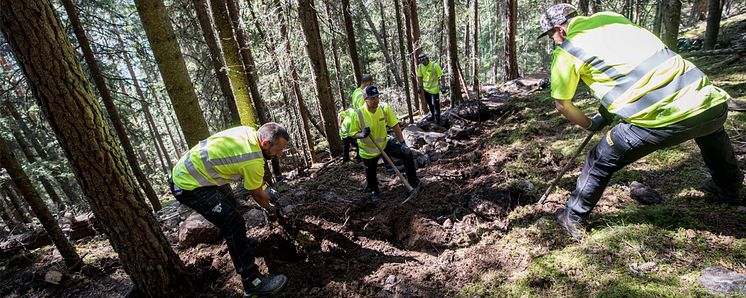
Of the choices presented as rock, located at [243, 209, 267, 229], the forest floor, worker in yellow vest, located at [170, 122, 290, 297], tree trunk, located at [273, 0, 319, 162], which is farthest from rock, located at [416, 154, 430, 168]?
worker in yellow vest, located at [170, 122, 290, 297]

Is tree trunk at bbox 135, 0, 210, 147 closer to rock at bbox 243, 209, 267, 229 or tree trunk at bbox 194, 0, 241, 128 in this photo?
Result: rock at bbox 243, 209, 267, 229

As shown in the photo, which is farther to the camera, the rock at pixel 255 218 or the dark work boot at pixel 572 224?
the rock at pixel 255 218

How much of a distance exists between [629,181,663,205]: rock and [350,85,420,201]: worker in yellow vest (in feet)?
9.18

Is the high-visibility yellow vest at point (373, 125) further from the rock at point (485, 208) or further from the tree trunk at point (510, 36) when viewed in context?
the tree trunk at point (510, 36)

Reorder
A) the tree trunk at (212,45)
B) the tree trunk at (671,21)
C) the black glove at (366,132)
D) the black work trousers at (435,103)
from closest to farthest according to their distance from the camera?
the black glove at (366,132) → the tree trunk at (212,45) → the tree trunk at (671,21) → the black work trousers at (435,103)

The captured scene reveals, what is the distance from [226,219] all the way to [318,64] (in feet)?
18.5

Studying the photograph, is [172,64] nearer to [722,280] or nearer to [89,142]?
[89,142]

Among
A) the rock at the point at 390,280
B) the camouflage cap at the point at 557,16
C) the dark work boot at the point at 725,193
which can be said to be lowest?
the rock at the point at 390,280

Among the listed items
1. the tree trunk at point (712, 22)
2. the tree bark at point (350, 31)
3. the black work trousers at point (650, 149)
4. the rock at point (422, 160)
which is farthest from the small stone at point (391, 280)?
the tree trunk at point (712, 22)

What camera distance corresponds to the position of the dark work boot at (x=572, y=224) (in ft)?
10.7

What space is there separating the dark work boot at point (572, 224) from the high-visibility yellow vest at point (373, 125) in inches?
110

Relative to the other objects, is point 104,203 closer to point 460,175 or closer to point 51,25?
point 51,25

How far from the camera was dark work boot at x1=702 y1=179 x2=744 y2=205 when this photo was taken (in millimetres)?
3188

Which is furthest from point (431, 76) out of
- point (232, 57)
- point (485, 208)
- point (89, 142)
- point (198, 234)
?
point (89, 142)
